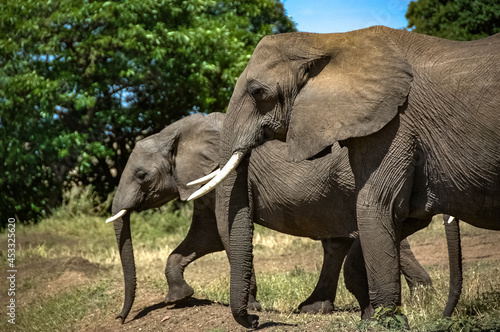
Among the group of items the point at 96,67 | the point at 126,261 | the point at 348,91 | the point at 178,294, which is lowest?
the point at 178,294

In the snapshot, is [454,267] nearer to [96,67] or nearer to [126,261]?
[126,261]

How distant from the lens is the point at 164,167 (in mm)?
8320

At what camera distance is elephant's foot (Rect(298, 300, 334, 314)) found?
7.50 m

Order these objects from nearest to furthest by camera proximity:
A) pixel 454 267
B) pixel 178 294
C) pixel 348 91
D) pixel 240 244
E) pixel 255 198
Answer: pixel 348 91
pixel 240 244
pixel 454 267
pixel 255 198
pixel 178 294

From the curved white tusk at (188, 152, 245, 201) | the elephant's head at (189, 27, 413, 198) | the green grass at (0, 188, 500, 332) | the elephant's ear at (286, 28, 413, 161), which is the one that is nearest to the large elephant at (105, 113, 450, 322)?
the green grass at (0, 188, 500, 332)

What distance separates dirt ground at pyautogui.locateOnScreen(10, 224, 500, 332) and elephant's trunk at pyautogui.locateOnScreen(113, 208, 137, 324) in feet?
0.55

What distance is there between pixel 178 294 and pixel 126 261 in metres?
0.74

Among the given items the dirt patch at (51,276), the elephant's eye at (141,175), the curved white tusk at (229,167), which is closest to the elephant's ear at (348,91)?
the curved white tusk at (229,167)

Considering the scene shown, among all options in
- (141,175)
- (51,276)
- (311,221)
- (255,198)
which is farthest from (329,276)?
(51,276)

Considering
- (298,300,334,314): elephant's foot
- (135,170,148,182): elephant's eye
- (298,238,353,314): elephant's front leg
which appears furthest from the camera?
(135,170,148,182): elephant's eye

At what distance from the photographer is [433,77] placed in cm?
473

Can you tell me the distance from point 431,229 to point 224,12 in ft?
21.0

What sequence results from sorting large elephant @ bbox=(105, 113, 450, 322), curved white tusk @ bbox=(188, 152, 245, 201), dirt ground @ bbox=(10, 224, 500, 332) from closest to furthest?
curved white tusk @ bbox=(188, 152, 245, 201), dirt ground @ bbox=(10, 224, 500, 332), large elephant @ bbox=(105, 113, 450, 322)

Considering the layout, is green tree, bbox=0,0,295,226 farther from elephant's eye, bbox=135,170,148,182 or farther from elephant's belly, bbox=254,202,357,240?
elephant's belly, bbox=254,202,357,240
